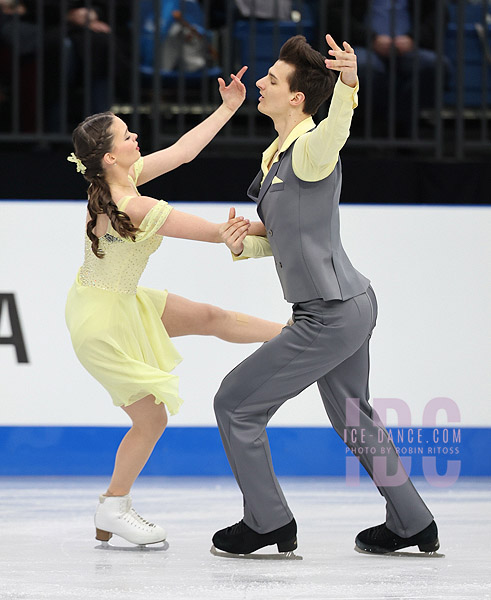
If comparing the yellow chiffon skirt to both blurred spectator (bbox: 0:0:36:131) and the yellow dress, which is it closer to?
the yellow dress

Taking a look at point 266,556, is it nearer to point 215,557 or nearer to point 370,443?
point 215,557

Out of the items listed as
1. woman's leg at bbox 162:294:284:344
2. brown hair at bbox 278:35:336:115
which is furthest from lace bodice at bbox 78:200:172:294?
brown hair at bbox 278:35:336:115

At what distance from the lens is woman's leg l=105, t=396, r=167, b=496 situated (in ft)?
11.0

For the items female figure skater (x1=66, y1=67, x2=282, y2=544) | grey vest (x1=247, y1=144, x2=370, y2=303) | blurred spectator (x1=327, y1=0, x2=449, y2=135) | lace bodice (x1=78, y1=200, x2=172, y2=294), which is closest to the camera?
grey vest (x1=247, y1=144, x2=370, y2=303)

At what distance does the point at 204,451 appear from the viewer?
16.2 ft

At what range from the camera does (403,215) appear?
4.97 metres

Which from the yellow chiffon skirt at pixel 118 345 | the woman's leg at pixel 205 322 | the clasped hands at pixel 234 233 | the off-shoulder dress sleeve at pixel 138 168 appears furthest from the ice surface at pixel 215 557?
the off-shoulder dress sleeve at pixel 138 168

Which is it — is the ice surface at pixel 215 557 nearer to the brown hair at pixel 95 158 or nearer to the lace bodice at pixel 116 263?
the lace bodice at pixel 116 263

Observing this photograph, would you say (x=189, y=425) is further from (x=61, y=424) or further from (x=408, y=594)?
(x=408, y=594)

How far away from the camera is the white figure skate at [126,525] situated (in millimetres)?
3365

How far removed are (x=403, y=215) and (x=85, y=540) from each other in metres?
2.19

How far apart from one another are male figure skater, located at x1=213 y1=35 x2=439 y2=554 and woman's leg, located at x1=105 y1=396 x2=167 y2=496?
0.89ft

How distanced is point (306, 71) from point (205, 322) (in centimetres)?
85

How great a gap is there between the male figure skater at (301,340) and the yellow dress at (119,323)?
258mm
